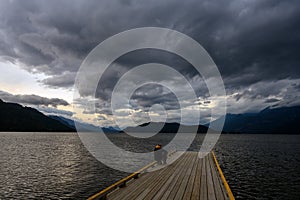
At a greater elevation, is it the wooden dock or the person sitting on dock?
the person sitting on dock

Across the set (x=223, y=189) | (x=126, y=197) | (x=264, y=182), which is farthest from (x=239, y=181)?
(x=126, y=197)

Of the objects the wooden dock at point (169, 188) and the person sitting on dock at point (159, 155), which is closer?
the wooden dock at point (169, 188)

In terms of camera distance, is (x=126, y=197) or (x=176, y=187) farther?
(x=176, y=187)

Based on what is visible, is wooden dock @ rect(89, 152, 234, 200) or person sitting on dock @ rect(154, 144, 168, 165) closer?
wooden dock @ rect(89, 152, 234, 200)

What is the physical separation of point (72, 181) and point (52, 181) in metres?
2.69

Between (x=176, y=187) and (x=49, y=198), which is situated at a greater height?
(x=176, y=187)

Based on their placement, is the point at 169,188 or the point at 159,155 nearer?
the point at 169,188

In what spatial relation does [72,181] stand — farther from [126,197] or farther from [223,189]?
[223,189]

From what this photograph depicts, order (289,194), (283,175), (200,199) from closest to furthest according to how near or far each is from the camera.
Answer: (200,199) → (289,194) → (283,175)

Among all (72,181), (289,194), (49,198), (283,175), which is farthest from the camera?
(283,175)

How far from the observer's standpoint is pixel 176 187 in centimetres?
1430

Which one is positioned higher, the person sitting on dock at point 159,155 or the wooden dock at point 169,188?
the person sitting on dock at point 159,155

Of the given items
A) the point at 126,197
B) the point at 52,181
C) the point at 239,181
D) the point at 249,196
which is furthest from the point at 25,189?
the point at 239,181

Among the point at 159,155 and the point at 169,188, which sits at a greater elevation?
the point at 159,155
